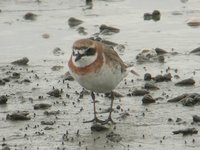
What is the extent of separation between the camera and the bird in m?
9.88

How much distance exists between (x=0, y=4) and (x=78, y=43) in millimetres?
9807

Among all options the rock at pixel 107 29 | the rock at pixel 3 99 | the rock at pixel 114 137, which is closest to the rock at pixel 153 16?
the rock at pixel 107 29

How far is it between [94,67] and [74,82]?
2.40 meters

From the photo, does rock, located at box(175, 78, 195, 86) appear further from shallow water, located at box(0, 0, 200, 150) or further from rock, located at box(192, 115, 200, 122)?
rock, located at box(192, 115, 200, 122)

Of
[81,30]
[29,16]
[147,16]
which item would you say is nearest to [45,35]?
[81,30]

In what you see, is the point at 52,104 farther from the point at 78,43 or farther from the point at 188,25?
the point at 188,25

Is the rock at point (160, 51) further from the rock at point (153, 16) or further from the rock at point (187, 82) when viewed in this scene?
the rock at point (153, 16)

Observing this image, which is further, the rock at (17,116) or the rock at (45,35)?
the rock at (45,35)

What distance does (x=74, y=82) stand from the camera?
12328 mm

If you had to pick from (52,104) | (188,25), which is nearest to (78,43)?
(52,104)

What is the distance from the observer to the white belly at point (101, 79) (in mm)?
10008

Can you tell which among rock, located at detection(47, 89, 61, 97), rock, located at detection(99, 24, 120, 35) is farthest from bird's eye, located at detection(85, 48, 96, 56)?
rock, located at detection(99, 24, 120, 35)

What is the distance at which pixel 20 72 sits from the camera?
42.9ft

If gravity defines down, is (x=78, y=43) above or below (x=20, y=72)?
above
